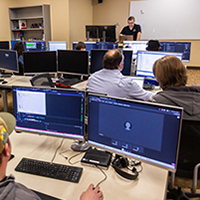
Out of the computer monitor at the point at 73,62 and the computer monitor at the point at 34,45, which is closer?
the computer monitor at the point at 73,62

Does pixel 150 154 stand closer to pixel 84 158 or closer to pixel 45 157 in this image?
pixel 84 158

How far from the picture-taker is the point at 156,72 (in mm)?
1825

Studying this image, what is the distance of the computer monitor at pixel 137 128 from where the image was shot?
104 cm

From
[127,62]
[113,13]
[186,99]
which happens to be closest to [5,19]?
[113,13]

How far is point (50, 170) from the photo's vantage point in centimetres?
123

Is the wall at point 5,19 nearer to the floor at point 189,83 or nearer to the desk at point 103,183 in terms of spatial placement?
the floor at point 189,83

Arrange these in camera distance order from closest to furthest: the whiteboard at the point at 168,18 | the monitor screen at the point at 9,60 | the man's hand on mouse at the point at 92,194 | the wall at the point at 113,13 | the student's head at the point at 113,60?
the man's hand on mouse at the point at 92,194 → the student's head at the point at 113,60 → the monitor screen at the point at 9,60 → the whiteboard at the point at 168,18 → the wall at the point at 113,13

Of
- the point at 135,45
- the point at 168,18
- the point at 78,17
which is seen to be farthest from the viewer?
the point at 78,17

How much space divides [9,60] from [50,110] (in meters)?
2.80

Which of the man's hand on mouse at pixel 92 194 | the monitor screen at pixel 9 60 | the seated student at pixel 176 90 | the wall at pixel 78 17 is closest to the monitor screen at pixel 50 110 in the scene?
the man's hand on mouse at pixel 92 194

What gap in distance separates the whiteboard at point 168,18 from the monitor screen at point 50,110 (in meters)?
7.32

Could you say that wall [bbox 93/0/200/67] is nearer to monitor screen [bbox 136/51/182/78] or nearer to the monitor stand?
monitor screen [bbox 136/51/182/78]

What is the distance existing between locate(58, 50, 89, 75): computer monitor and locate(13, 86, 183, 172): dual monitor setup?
2.10 meters

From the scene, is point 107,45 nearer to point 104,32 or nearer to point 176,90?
point 104,32
